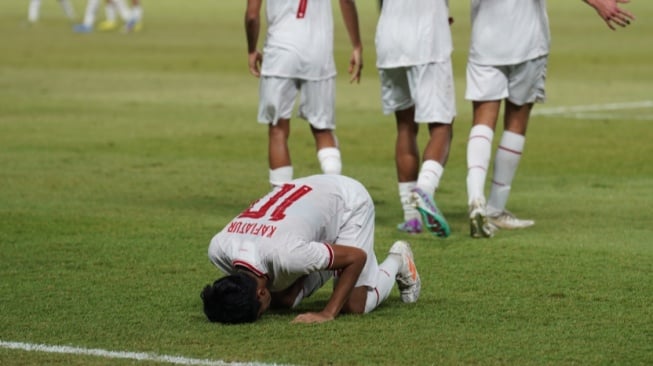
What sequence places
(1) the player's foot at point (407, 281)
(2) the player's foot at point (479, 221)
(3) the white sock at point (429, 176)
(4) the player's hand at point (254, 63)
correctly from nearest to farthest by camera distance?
(1) the player's foot at point (407, 281), (2) the player's foot at point (479, 221), (3) the white sock at point (429, 176), (4) the player's hand at point (254, 63)

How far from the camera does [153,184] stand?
12938 mm

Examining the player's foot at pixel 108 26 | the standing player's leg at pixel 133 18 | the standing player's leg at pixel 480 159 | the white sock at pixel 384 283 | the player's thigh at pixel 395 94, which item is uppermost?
the white sock at pixel 384 283

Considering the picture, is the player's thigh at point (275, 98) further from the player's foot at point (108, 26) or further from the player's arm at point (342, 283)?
the player's foot at point (108, 26)

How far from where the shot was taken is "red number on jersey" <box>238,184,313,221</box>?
734 centimetres

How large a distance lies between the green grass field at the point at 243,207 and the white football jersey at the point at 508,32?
117 centimetres

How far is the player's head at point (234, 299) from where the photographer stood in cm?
699

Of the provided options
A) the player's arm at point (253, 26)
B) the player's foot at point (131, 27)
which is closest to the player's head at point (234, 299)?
the player's arm at point (253, 26)

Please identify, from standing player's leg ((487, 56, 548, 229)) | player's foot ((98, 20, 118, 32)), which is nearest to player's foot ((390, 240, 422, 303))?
standing player's leg ((487, 56, 548, 229))

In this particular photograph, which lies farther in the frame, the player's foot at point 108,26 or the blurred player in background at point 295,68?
the player's foot at point 108,26

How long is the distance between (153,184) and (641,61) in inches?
657

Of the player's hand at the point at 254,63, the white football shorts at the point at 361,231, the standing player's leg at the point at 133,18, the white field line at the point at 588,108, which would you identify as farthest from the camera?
the standing player's leg at the point at 133,18

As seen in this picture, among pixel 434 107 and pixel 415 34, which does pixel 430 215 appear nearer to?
pixel 434 107

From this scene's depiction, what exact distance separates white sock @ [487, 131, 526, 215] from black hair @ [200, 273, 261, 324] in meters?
3.91

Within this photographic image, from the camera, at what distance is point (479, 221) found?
988 centimetres
